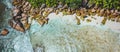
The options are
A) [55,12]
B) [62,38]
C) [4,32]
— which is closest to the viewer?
[62,38]

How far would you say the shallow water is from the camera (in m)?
4.69

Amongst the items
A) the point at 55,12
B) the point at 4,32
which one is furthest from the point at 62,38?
the point at 4,32

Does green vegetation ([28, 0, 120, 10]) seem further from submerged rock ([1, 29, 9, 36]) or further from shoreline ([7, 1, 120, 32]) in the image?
submerged rock ([1, 29, 9, 36])

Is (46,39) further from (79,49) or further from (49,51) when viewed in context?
(79,49)

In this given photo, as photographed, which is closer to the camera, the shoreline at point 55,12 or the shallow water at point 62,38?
the shallow water at point 62,38

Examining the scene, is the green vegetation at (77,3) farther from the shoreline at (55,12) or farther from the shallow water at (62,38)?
the shallow water at (62,38)

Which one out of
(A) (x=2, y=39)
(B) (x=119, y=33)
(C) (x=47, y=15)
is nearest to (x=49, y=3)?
(C) (x=47, y=15)

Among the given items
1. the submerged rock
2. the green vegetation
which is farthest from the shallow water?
the green vegetation

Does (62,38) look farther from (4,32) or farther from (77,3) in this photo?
(4,32)

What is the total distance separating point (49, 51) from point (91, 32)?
881 mm

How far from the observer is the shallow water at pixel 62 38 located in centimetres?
469

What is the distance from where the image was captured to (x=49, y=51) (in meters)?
4.71

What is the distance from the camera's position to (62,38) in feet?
16.2

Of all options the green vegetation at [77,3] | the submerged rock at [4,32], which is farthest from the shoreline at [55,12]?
the submerged rock at [4,32]
